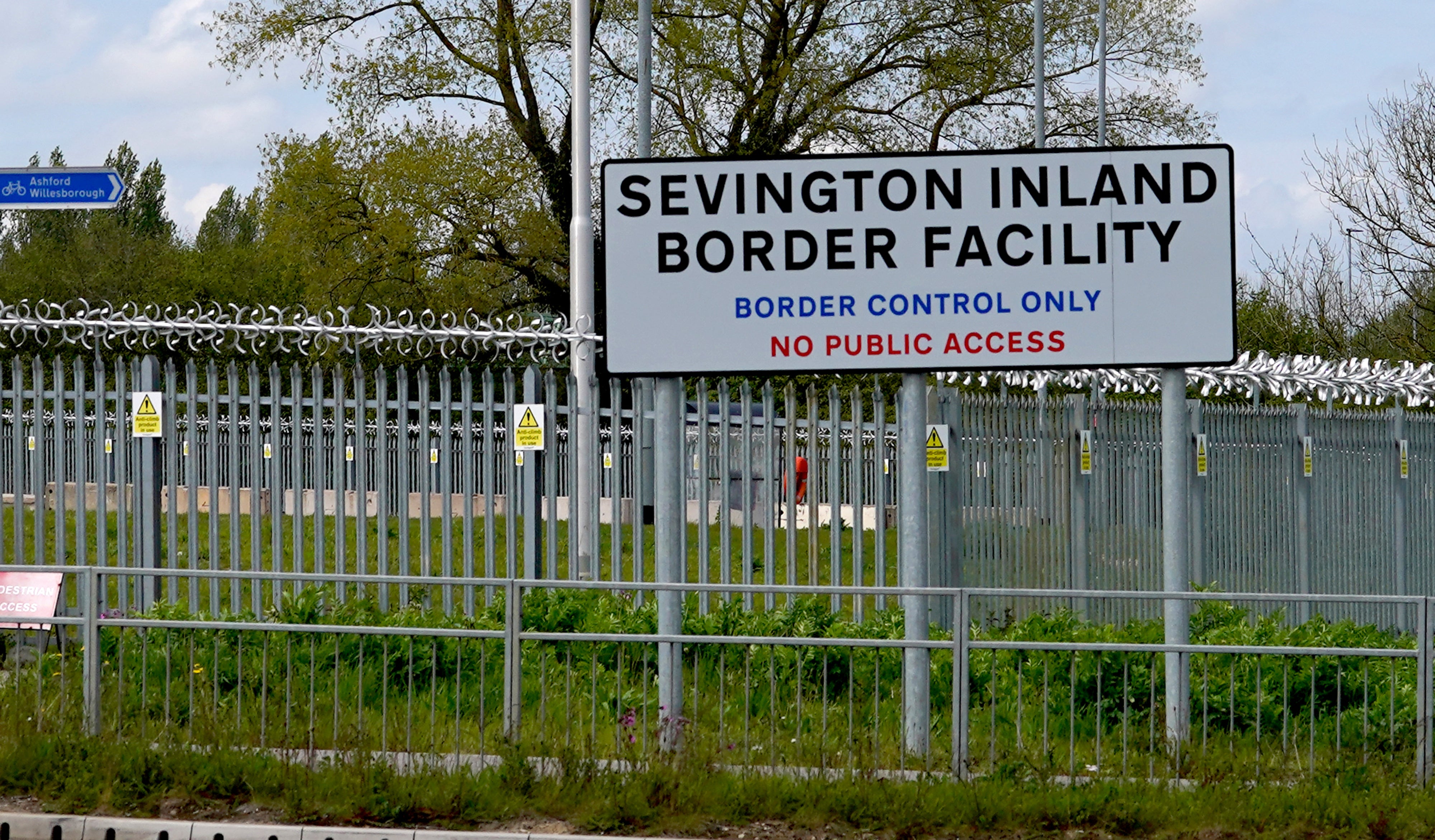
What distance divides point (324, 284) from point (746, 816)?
80.4 feet

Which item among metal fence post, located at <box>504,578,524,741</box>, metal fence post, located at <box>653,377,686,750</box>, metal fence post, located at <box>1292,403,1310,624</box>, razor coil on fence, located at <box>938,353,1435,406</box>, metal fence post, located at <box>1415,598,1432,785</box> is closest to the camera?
metal fence post, located at <box>1415,598,1432,785</box>

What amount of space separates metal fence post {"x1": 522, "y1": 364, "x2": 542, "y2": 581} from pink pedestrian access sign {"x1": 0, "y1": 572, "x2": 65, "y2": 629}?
2.75 metres

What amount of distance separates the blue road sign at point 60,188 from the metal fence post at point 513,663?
3.46 meters

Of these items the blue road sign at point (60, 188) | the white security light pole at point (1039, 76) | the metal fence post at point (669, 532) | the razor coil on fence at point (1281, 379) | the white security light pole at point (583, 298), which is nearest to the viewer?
the metal fence post at point (669, 532)

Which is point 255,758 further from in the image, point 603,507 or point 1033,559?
point 603,507

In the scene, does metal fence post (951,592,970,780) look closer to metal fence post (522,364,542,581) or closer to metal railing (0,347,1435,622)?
metal railing (0,347,1435,622)

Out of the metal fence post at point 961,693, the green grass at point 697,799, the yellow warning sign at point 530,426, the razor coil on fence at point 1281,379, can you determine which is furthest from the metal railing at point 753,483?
the metal fence post at point 961,693

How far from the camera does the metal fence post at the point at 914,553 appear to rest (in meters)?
7.77

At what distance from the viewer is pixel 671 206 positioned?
27.9 feet

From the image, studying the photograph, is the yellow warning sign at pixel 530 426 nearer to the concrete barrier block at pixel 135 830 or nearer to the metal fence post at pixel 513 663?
the metal fence post at pixel 513 663

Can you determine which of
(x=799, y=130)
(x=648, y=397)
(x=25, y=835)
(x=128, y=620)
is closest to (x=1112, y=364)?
(x=648, y=397)

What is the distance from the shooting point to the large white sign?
830cm

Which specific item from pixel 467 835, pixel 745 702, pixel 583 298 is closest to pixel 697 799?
pixel 745 702

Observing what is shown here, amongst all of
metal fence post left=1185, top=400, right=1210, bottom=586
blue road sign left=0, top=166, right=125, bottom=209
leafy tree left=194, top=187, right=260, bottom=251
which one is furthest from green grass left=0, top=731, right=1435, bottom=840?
leafy tree left=194, top=187, right=260, bottom=251
